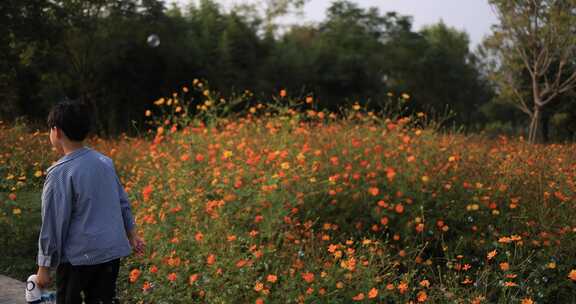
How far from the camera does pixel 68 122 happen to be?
8.02ft

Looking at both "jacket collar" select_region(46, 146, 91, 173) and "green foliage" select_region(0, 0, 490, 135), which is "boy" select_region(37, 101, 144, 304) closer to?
"jacket collar" select_region(46, 146, 91, 173)

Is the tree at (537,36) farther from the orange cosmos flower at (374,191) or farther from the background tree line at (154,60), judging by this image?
the orange cosmos flower at (374,191)

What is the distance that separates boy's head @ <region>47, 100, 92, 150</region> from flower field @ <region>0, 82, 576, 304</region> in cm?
117

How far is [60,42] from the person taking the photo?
19938 mm

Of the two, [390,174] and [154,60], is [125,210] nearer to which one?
[390,174]

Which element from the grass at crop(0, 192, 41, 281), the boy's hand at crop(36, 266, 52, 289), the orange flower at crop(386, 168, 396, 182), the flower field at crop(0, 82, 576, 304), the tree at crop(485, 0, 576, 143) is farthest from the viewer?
the tree at crop(485, 0, 576, 143)

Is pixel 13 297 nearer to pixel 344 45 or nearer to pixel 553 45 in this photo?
pixel 553 45

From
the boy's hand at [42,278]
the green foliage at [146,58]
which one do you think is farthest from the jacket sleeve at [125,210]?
the green foliage at [146,58]

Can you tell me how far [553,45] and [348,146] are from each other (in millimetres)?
13815

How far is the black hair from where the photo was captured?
2438mm

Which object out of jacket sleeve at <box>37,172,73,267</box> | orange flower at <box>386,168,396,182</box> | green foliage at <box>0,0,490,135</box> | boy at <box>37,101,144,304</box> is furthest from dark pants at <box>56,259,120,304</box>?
green foliage at <box>0,0,490,135</box>

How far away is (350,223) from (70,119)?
108 inches

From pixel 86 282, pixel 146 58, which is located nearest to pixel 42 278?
pixel 86 282

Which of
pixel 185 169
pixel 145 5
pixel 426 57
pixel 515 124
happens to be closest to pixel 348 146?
pixel 185 169
